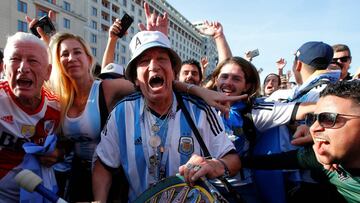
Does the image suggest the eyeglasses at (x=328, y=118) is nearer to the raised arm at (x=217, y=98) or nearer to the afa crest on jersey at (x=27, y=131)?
the raised arm at (x=217, y=98)

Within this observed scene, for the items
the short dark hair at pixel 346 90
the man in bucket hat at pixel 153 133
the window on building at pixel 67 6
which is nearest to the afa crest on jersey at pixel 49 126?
the man in bucket hat at pixel 153 133

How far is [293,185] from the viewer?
2.74 metres

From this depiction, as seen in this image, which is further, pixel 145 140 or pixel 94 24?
pixel 94 24

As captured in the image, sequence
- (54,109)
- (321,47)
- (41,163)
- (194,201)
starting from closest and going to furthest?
(194,201) → (41,163) → (54,109) → (321,47)

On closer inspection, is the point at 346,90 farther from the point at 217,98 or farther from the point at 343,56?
the point at 343,56

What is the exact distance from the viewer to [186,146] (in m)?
2.12

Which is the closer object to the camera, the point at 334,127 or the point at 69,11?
the point at 334,127

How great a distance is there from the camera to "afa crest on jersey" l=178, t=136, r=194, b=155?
2.11 m

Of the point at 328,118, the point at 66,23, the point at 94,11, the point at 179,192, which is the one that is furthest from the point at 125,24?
the point at 94,11

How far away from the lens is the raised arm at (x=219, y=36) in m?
3.86

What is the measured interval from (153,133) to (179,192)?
0.53 metres

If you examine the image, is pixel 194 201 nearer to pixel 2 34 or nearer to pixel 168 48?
pixel 168 48

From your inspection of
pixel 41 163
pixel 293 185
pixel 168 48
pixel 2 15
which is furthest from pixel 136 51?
pixel 2 15

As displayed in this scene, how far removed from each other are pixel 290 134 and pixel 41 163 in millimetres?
2235
